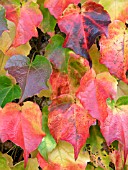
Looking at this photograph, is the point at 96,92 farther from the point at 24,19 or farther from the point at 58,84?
the point at 24,19

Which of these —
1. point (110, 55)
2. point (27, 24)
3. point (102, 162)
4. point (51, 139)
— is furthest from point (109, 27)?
point (102, 162)

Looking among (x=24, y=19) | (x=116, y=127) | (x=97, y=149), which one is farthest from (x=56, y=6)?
(x=97, y=149)

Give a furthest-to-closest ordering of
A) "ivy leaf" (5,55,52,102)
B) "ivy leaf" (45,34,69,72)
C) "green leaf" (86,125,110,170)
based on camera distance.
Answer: "green leaf" (86,125,110,170)
"ivy leaf" (45,34,69,72)
"ivy leaf" (5,55,52,102)

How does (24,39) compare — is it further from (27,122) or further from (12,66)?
(27,122)

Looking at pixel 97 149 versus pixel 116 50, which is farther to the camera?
pixel 97 149

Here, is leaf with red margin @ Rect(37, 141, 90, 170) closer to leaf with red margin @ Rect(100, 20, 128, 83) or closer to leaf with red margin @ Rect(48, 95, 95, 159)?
leaf with red margin @ Rect(48, 95, 95, 159)

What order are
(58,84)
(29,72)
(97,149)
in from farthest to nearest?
(97,149), (58,84), (29,72)

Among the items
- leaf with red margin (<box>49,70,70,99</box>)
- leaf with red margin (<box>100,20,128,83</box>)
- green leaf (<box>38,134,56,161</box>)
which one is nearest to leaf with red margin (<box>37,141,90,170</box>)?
green leaf (<box>38,134,56,161</box>)
